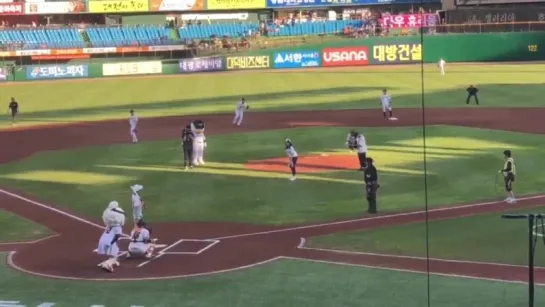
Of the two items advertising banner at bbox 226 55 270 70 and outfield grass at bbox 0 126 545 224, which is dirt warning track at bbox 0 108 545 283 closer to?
outfield grass at bbox 0 126 545 224

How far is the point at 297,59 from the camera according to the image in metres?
75.2

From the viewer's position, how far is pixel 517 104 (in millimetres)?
43719

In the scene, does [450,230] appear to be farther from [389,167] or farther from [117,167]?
[117,167]

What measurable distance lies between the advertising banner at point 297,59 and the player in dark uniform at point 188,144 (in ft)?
152

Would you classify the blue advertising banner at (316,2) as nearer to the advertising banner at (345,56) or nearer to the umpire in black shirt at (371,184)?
the advertising banner at (345,56)

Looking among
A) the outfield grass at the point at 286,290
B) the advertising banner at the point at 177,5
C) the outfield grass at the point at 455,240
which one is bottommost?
the outfield grass at the point at 455,240

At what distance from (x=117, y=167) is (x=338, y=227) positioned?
12.6m

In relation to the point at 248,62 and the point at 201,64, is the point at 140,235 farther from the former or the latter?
the point at 201,64

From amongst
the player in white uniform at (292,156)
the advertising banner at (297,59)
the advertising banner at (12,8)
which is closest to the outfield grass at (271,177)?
the player in white uniform at (292,156)

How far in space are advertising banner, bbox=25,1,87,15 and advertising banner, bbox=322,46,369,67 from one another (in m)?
28.7

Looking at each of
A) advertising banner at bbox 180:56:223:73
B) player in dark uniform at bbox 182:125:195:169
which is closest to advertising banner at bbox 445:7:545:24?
advertising banner at bbox 180:56:223:73

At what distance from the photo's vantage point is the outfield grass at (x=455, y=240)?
56.4ft

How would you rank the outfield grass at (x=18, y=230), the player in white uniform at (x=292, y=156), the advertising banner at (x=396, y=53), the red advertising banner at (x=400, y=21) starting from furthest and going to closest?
the red advertising banner at (x=400, y=21), the advertising banner at (x=396, y=53), the player in white uniform at (x=292, y=156), the outfield grass at (x=18, y=230)

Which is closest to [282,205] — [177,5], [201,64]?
[201,64]
